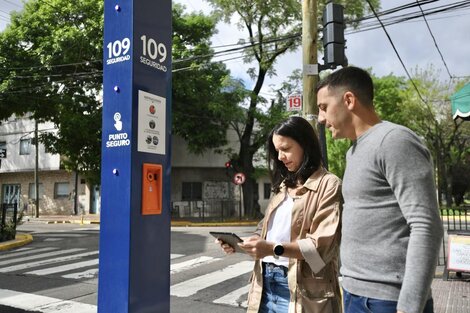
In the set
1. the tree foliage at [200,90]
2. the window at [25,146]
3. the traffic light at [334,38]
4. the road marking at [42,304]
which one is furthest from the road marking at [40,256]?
the window at [25,146]

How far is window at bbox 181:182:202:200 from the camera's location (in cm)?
2868

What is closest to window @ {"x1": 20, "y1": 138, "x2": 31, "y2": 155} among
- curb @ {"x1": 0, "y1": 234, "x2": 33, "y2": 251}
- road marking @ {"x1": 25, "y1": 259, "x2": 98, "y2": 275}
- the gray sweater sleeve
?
curb @ {"x1": 0, "y1": 234, "x2": 33, "y2": 251}

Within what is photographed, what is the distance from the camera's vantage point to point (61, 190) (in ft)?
105

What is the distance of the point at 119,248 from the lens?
9.41ft

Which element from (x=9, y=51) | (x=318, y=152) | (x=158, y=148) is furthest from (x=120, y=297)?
(x=9, y=51)

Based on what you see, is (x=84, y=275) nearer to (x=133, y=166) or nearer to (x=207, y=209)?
(x=133, y=166)

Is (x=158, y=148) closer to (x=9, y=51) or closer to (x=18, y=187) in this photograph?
(x=9, y=51)

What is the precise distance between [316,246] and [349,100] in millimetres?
779

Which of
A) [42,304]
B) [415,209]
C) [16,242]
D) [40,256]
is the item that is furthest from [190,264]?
[415,209]

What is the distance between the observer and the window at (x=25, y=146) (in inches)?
1292

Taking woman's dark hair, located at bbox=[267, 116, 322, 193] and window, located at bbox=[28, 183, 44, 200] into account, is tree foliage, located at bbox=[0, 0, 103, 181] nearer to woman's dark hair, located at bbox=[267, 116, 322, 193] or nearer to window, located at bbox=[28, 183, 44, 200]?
window, located at bbox=[28, 183, 44, 200]

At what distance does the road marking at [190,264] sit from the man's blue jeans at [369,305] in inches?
281

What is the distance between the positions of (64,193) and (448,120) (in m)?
28.4

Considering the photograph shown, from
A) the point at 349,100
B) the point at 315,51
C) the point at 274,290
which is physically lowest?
the point at 274,290
